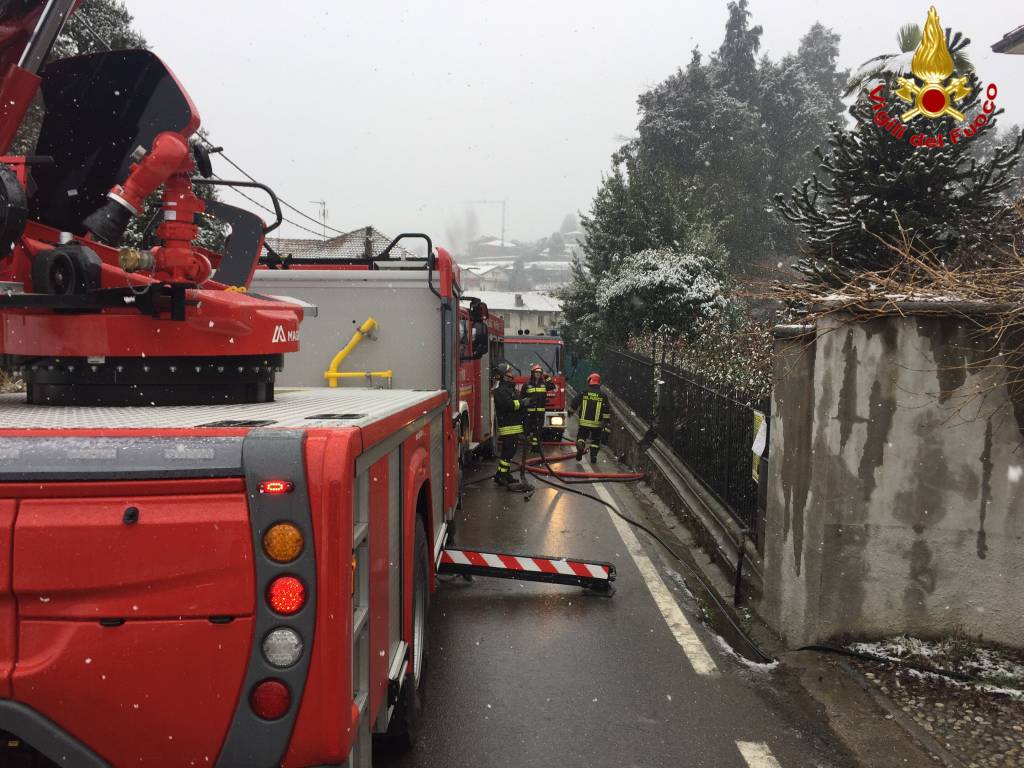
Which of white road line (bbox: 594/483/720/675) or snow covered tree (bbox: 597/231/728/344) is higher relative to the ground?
snow covered tree (bbox: 597/231/728/344)

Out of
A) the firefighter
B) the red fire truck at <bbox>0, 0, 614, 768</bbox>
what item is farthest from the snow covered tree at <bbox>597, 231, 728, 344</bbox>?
the red fire truck at <bbox>0, 0, 614, 768</bbox>

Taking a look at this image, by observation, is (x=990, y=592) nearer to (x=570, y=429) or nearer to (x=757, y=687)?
(x=757, y=687)

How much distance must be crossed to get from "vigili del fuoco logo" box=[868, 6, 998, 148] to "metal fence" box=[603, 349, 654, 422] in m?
5.26

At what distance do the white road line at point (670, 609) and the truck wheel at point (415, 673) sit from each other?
6.00ft

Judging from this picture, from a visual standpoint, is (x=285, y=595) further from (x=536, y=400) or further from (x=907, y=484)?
(x=536, y=400)

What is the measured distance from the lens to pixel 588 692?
14.3 ft

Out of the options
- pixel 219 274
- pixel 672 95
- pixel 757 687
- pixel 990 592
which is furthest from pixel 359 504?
pixel 672 95

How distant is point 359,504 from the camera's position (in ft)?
7.57

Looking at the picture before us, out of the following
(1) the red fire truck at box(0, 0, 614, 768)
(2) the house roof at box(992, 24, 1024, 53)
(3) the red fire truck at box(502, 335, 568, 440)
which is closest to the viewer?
(1) the red fire truck at box(0, 0, 614, 768)

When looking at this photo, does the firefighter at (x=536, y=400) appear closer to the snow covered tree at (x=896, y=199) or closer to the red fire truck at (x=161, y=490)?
the snow covered tree at (x=896, y=199)

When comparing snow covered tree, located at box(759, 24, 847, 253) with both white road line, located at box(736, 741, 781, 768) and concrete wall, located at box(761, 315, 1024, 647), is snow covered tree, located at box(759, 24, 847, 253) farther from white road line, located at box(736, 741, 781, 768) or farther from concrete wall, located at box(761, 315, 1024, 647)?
white road line, located at box(736, 741, 781, 768)

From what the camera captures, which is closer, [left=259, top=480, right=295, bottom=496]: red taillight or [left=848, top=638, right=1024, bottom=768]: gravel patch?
[left=259, top=480, right=295, bottom=496]: red taillight

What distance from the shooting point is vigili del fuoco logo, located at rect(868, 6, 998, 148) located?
353 inches

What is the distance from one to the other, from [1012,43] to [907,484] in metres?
15.9
